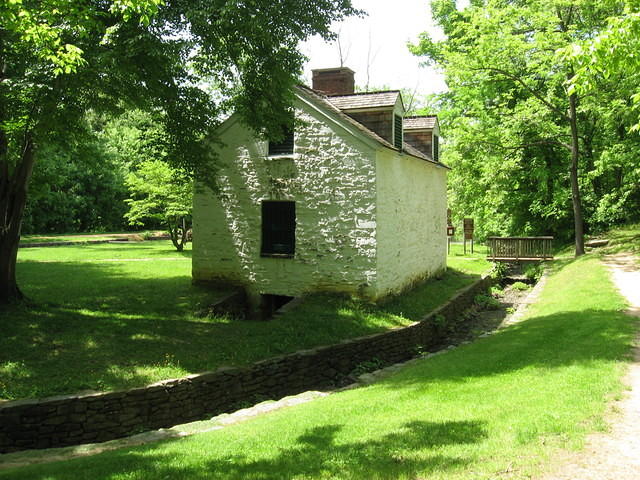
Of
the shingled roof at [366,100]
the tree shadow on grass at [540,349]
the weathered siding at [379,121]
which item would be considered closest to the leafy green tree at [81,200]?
the shingled roof at [366,100]

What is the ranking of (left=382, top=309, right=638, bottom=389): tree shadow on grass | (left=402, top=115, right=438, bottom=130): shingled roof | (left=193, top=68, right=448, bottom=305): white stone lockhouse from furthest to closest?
1. (left=402, top=115, right=438, bottom=130): shingled roof
2. (left=193, top=68, right=448, bottom=305): white stone lockhouse
3. (left=382, top=309, right=638, bottom=389): tree shadow on grass

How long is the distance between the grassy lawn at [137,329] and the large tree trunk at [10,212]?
640 mm

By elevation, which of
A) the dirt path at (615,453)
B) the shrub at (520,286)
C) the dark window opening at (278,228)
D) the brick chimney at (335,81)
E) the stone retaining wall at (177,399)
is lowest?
the stone retaining wall at (177,399)

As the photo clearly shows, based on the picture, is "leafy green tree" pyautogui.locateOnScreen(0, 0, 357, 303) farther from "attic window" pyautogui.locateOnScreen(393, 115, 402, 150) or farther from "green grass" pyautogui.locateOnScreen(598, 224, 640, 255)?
"green grass" pyautogui.locateOnScreen(598, 224, 640, 255)

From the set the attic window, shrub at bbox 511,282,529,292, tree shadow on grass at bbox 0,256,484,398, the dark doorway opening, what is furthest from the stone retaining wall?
shrub at bbox 511,282,529,292

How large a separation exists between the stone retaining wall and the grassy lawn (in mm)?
306

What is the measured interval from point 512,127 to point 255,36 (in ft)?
63.4

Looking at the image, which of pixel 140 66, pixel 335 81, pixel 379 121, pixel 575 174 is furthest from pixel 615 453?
pixel 575 174

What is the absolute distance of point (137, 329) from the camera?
37.7ft

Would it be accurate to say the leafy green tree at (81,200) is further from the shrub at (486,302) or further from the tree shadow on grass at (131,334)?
the shrub at (486,302)

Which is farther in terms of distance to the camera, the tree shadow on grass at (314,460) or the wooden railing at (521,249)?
the wooden railing at (521,249)

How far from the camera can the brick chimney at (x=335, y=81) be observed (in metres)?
19.1

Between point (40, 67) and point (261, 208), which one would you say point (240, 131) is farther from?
point (40, 67)

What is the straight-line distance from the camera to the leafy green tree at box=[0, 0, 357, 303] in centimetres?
946
